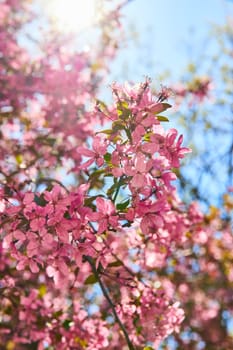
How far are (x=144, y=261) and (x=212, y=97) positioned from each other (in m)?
3.72

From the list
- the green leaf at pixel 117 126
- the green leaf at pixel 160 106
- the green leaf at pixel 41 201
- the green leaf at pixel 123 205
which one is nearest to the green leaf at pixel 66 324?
the green leaf at pixel 41 201

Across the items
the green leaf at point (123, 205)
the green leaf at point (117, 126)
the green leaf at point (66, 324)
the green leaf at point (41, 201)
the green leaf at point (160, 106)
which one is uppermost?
the green leaf at point (117, 126)

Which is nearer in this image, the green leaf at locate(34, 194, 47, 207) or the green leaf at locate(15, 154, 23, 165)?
the green leaf at locate(34, 194, 47, 207)

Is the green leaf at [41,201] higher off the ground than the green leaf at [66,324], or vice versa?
the green leaf at [66,324]

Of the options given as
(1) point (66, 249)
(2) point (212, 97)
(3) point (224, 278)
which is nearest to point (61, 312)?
(1) point (66, 249)

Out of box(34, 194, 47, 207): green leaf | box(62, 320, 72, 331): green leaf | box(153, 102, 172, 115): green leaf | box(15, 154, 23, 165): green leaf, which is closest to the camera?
box(153, 102, 172, 115): green leaf

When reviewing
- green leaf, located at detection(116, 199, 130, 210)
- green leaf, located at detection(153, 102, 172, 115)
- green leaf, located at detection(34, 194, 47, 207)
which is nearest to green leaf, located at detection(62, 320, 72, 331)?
green leaf, located at detection(34, 194, 47, 207)

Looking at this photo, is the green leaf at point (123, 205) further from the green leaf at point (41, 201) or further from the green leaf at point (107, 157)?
the green leaf at point (41, 201)

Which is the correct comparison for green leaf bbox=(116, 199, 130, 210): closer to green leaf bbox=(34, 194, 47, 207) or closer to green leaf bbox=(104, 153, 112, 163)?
green leaf bbox=(104, 153, 112, 163)

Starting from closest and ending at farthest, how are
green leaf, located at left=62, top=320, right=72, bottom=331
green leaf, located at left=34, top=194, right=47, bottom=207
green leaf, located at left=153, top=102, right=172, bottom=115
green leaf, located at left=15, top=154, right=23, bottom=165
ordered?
green leaf, located at left=153, top=102, right=172, bottom=115, green leaf, located at left=34, top=194, right=47, bottom=207, green leaf, located at left=62, top=320, right=72, bottom=331, green leaf, located at left=15, top=154, right=23, bottom=165

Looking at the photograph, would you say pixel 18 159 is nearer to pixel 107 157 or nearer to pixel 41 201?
pixel 41 201

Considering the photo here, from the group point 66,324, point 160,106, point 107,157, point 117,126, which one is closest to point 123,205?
point 107,157

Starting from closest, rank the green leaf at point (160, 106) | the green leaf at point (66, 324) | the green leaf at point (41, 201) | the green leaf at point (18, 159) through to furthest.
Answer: the green leaf at point (160, 106), the green leaf at point (41, 201), the green leaf at point (66, 324), the green leaf at point (18, 159)

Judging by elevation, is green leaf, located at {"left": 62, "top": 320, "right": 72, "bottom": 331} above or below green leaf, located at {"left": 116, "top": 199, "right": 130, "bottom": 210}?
above
